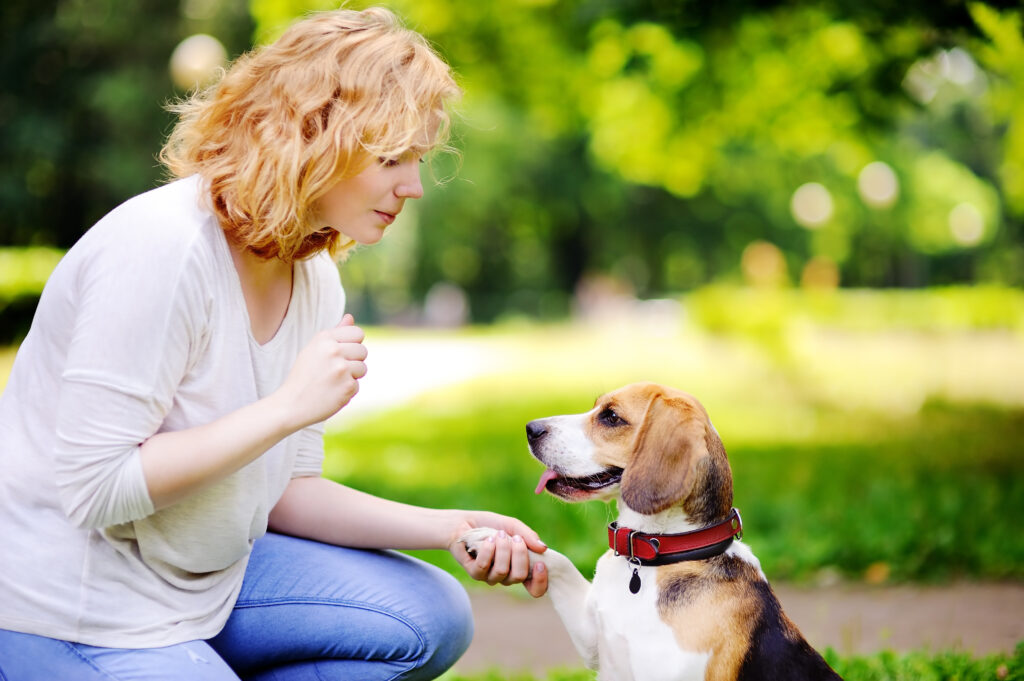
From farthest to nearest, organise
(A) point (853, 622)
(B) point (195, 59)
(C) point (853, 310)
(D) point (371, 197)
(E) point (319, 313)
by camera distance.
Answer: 1. (C) point (853, 310)
2. (B) point (195, 59)
3. (A) point (853, 622)
4. (E) point (319, 313)
5. (D) point (371, 197)

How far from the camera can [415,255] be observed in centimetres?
3428

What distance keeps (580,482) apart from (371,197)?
3.43 feet

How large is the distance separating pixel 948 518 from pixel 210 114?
4864 millimetres

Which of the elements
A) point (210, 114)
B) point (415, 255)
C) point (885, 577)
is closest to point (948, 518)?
point (885, 577)

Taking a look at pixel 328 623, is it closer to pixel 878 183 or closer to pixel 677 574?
pixel 677 574

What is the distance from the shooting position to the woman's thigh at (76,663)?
6.93 feet

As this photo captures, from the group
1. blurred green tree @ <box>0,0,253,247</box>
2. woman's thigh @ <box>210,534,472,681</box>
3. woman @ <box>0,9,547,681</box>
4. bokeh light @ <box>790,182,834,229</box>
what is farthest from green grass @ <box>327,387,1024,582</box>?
bokeh light @ <box>790,182,834,229</box>

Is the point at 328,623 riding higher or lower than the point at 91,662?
lower

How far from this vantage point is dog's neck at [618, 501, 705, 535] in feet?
8.72

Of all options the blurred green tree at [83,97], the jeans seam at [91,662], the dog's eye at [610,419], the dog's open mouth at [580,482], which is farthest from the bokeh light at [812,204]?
the jeans seam at [91,662]

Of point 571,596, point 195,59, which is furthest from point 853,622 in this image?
point 195,59

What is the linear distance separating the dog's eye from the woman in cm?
48

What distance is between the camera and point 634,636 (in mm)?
2582

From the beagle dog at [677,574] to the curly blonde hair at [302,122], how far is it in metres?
0.98
